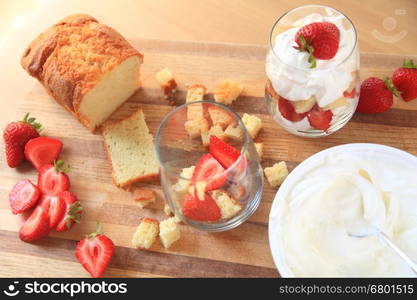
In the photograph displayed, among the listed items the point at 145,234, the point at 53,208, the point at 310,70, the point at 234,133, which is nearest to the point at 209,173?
the point at 234,133

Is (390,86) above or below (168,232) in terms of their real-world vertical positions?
above

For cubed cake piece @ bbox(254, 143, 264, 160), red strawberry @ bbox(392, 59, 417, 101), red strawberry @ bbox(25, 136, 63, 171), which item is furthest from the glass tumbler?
red strawberry @ bbox(392, 59, 417, 101)

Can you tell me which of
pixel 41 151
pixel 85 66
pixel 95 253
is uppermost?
pixel 85 66

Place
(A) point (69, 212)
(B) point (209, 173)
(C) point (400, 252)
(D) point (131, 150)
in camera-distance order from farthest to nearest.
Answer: (D) point (131, 150)
(A) point (69, 212)
(B) point (209, 173)
(C) point (400, 252)

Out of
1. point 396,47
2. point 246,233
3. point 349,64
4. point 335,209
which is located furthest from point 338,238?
point 396,47

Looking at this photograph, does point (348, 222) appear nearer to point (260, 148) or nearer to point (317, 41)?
point (260, 148)

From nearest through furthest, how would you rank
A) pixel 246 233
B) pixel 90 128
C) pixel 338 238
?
pixel 338 238, pixel 246 233, pixel 90 128

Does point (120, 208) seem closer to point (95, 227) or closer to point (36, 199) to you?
point (95, 227)
